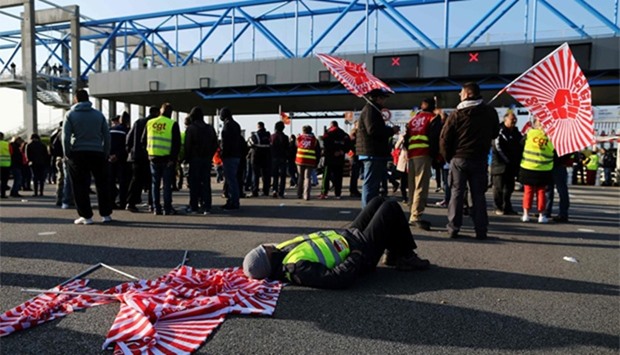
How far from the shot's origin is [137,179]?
27.1 ft

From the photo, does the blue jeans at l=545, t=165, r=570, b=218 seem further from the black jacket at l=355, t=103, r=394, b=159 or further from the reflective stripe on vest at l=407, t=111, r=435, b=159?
the black jacket at l=355, t=103, r=394, b=159

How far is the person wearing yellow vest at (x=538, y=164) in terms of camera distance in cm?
725

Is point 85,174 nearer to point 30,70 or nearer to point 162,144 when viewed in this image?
point 162,144

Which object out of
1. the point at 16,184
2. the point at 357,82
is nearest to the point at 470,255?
the point at 357,82

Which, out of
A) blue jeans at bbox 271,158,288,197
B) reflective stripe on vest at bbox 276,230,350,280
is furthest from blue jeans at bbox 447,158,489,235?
blue jeans at bbox 271,158,288,197

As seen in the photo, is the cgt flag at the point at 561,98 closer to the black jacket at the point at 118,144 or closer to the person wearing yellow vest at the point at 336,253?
the person wearing yellow vest at the point at 336,253

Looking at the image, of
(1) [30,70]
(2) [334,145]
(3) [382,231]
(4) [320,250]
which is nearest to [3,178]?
(2) [334,145]

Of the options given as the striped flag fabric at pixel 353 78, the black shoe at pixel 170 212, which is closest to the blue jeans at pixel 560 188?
the striped flag fabric at pixel 353 78

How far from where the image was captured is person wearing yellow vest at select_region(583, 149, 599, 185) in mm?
19206

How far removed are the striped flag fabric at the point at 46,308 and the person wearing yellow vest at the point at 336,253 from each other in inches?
48.0

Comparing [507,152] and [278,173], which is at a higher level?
[507,152]

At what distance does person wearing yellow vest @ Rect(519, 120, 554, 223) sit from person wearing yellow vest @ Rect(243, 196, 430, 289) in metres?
4.22

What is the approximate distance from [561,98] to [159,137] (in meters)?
5.92

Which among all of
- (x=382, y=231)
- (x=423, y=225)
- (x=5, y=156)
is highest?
(x=5, y=156)
